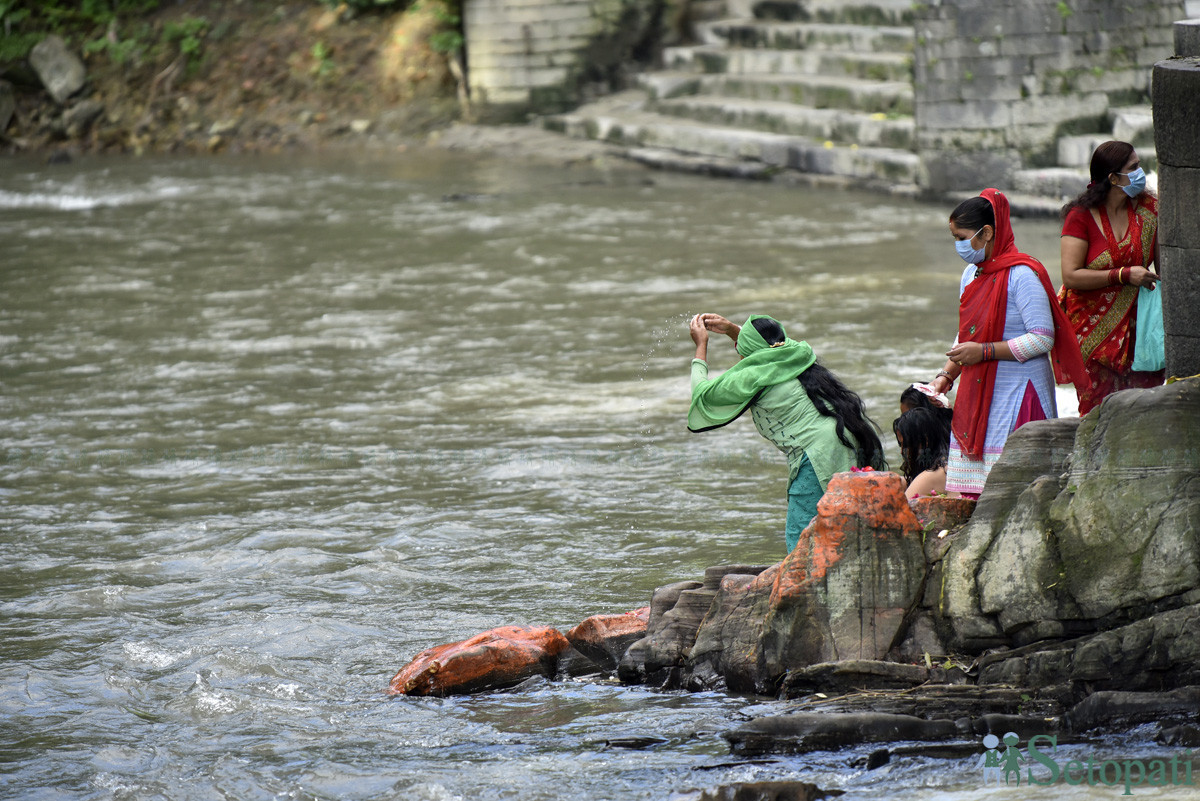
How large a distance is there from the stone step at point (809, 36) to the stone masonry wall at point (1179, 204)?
13342 millimetres

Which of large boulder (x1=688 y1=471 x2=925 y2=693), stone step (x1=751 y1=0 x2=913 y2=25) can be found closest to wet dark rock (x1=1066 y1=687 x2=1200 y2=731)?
large boulder (x1=688 y1=471 x2=925 y2=693)

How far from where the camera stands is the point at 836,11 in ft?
62.6

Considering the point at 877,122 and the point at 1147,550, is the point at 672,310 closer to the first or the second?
the point at 877,122

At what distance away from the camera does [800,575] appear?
493 centimetres

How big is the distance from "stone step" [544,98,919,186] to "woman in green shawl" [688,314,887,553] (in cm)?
1061

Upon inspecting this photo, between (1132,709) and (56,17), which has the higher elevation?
(56,17)

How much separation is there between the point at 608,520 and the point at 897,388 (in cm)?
266

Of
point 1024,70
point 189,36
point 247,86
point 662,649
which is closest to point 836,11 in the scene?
point 1024,70

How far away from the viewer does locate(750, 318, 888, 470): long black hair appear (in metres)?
5.48

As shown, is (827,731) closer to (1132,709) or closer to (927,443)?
(1132,709)

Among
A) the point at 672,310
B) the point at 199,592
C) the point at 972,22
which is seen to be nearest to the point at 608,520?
the point at 199,592

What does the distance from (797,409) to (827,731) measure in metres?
1.45

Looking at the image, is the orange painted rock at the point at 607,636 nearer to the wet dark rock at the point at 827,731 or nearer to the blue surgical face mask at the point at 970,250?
the wet dark rock at the point at 827,731

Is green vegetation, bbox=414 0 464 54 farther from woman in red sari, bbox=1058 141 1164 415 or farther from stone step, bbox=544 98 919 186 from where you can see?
woman in red sari, bbox=1058 141 1164 415
